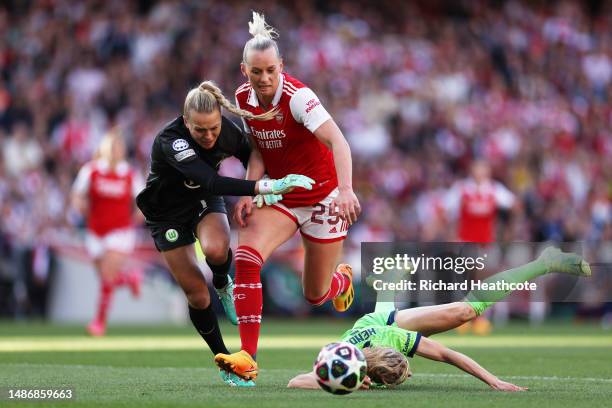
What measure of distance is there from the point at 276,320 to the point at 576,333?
16.8 ft

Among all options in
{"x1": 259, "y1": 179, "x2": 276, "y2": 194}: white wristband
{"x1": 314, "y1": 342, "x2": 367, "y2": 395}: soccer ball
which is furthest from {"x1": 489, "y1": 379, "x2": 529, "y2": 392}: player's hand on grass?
{"x1": 259, "y1": 179, "x2": 276, "y2": 194}: white wristband

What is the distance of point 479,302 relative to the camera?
8070mm

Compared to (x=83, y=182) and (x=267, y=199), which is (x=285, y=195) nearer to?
(x=267, y=199)

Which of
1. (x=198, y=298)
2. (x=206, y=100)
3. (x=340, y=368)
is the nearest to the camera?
(x=340, y=368)

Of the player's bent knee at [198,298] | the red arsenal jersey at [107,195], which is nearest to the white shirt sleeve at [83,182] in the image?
the red arsenal jersey at [107,195]

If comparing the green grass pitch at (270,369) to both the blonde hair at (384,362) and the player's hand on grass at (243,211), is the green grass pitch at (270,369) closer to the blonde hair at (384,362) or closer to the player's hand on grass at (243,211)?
the blonde hair at (384,362)

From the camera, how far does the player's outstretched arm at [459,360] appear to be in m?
7.36

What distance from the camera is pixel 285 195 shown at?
8477 mm

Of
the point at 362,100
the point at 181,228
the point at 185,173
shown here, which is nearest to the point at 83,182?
the point at 181,228

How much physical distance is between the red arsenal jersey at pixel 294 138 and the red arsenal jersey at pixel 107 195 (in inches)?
273

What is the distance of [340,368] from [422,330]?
1457 mm

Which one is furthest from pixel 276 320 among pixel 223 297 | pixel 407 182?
pixel 223 297

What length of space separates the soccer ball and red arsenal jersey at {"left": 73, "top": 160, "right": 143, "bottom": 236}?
859 centimetres

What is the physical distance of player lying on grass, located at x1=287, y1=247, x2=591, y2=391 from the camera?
293 inches
